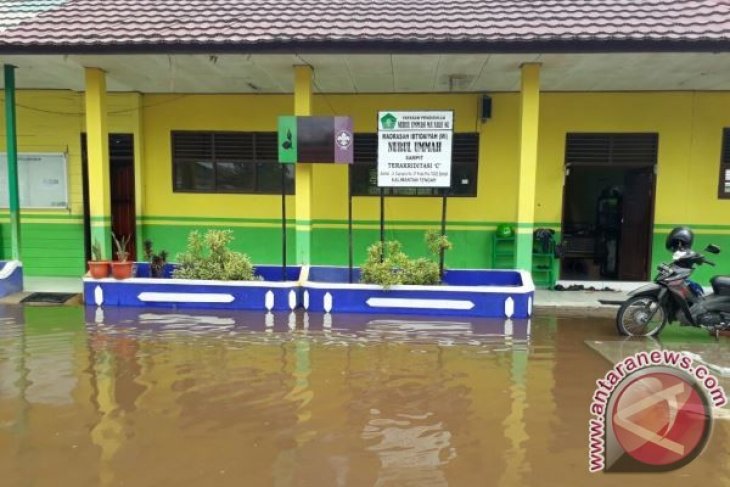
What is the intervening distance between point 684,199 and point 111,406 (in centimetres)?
916

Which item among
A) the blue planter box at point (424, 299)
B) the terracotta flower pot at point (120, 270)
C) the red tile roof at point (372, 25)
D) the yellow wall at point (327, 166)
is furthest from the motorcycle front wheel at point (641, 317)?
the terracotta flower pot at point (120, 270)

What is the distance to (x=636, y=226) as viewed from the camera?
970cm

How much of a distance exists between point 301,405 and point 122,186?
25.2 feet

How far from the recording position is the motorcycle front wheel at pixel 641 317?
20.1 ft

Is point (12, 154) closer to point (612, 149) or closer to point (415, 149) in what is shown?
point (415, 149)

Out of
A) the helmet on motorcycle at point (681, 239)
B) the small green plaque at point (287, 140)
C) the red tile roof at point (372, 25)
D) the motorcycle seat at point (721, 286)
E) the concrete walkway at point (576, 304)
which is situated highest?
the red tile roof at point (372, 25)

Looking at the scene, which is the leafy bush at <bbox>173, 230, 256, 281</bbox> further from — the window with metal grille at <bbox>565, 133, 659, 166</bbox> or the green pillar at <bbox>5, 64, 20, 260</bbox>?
the window with metal grille at <bbox>565, 133, 659, 166</bbox>

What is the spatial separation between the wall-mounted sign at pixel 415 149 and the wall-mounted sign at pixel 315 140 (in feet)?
1.68

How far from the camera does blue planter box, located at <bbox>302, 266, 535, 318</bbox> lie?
7164mm

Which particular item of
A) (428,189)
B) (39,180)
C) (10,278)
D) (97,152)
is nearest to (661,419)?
(428,189)

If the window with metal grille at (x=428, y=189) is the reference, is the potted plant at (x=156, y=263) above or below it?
below

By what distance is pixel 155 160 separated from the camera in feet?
33.1

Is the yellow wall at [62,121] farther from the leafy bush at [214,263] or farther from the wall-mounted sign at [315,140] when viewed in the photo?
the wall-mounted sign at [315,140]


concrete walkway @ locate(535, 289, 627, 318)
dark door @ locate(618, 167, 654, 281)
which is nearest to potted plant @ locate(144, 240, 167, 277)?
concrete walkway @ locate(535, 289, 627, 318)
